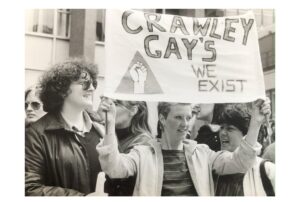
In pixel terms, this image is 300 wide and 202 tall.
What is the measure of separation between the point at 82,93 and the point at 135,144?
0.78m

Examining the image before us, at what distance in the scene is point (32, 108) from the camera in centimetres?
518

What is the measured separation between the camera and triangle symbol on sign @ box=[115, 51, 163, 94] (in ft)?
17.1

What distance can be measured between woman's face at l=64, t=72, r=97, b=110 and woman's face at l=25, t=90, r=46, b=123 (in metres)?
0.30

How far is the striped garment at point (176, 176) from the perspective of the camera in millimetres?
5227

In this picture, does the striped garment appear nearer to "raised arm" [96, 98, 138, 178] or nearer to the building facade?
"raised arm" [96, 98, 138, 178]

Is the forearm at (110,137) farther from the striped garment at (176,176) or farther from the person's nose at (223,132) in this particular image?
the person's nose at (223,132)

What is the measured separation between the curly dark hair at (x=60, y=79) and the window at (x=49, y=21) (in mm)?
399

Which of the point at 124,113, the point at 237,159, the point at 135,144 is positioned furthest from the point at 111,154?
the point at 237,159

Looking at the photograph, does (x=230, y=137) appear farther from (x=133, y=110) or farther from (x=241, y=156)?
(x=133, y=110)

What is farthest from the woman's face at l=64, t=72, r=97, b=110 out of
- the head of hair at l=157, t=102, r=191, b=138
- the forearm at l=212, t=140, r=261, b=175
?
the forearm at l=212, t=140, r=261, b=175

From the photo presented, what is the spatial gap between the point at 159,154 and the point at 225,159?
709 mm
